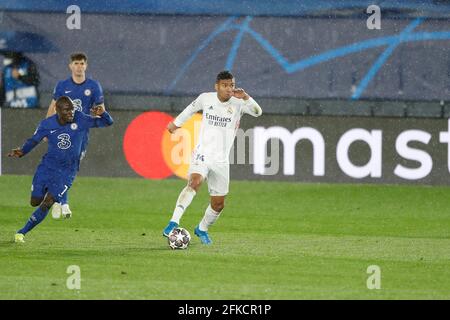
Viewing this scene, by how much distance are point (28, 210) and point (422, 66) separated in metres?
6.78

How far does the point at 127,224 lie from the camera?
16.3 m

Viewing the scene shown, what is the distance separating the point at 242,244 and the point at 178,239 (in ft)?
3.36

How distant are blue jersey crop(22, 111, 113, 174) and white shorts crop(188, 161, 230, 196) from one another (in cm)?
151

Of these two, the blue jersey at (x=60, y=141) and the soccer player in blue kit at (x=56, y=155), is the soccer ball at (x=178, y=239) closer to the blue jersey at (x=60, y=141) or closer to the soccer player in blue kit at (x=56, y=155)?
the soccer player in blue kit at (x=56, y=155)

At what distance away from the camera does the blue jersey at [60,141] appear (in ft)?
47.0

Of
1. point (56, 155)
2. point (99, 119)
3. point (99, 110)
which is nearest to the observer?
point (56, 155)

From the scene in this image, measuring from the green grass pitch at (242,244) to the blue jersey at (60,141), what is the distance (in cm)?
89

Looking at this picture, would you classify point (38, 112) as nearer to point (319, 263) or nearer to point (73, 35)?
point (73, 35)

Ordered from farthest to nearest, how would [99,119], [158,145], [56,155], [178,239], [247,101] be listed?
1. [158,145]
2. [99,119]
3. [56,155]
4. [247,101]
5. [178,239]

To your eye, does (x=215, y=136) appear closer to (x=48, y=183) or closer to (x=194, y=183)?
(x=194, y=183)

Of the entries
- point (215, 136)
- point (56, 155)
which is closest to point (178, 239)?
point (215, 136)

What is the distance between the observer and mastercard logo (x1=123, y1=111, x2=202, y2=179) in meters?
20.1

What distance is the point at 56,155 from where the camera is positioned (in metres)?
14.4

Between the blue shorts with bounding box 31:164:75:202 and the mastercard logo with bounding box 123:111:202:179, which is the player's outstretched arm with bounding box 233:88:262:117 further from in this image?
the mastercard logo with bounding box 123:111:202:179
